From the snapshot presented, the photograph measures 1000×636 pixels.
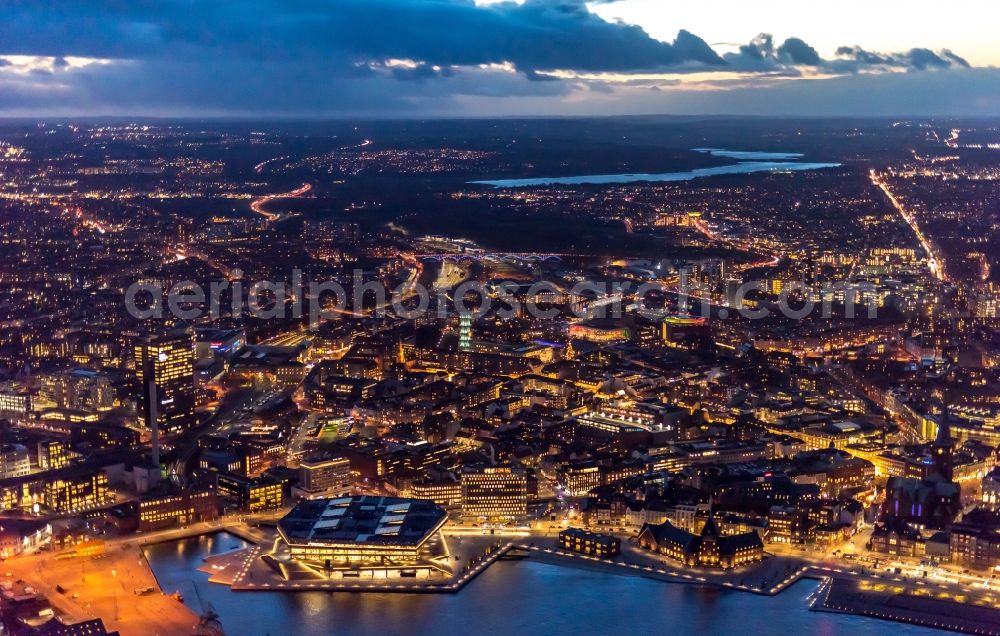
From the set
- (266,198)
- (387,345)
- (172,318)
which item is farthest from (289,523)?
(266,198)

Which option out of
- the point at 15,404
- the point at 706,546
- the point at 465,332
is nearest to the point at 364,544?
the point at 706,546

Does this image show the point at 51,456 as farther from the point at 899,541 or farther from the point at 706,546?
the point at 899,541

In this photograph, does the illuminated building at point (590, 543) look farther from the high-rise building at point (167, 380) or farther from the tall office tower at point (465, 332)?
the tall office tower at point (465, 332)

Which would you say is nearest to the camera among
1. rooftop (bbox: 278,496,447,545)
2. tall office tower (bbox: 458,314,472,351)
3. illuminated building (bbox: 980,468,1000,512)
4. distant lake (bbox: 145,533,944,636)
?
distant lake (bbox: 145,533,944,636)

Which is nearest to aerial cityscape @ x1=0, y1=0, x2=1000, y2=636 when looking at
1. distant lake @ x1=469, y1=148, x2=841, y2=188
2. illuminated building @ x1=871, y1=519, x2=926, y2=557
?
illuminated building @ x1=871, y1=519, x2=926, y2=557

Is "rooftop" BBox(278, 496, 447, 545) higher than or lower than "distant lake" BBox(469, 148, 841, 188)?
lower

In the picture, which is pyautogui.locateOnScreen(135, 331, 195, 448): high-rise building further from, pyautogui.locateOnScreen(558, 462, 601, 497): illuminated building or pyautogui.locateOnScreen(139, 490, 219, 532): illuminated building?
pyautogui.locateOnScreen(558, 462, 601, 497): illuminated building
